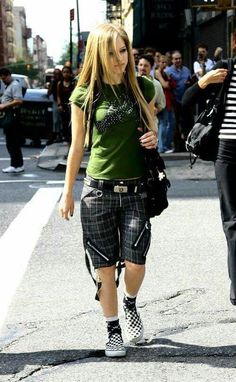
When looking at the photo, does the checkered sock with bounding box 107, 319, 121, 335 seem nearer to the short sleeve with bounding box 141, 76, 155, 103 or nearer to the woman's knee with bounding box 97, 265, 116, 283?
the woman's knee with bounding box 97, 265, 116, 283

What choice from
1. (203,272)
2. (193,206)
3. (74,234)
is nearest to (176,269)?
(203,272)

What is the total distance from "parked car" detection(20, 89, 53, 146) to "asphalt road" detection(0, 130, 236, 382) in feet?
38.4

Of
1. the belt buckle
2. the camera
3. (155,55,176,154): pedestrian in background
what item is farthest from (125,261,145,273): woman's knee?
the camera

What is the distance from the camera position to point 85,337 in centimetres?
522

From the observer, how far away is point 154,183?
487cm

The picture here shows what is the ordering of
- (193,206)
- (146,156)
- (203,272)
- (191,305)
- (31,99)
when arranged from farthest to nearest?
1. (31,99)
2. (193,206)
3. (203,272)
4. (191,305)
5. (146,156)

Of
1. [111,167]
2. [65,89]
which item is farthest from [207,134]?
[65,89]

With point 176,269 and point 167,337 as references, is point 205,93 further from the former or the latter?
point 176,269

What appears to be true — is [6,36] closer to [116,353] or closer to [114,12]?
[114,12]

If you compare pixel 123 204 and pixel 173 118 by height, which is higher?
pixel 123 204

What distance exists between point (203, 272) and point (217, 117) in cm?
195

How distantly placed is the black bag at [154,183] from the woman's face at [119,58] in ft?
1.49

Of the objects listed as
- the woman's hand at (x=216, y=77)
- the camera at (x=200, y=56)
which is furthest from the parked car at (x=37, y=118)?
the woman's hand at (x=216, y=77)

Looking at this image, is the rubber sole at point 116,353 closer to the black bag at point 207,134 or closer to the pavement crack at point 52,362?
the pavement crack at point 52,362
